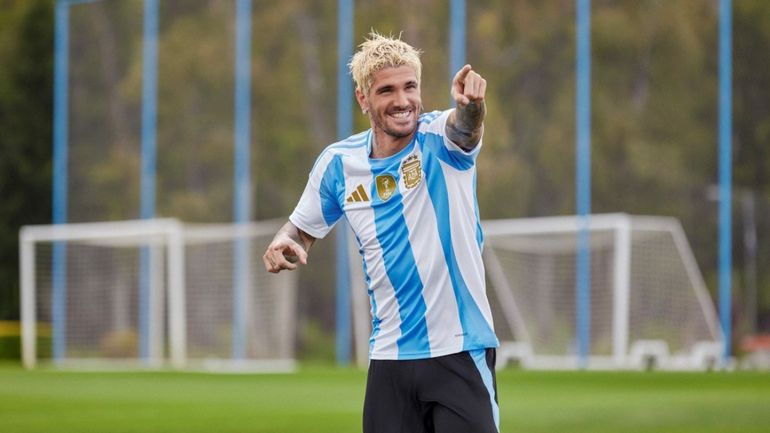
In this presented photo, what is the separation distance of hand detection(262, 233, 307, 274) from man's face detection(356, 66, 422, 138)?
52 cm

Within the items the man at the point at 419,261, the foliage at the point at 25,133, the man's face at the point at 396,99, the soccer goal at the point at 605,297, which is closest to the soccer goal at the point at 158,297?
the soccer goal at the point at 605,297

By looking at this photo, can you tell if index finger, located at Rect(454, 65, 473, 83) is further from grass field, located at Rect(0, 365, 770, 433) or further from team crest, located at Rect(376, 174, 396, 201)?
grass field, located at Rect(0, 365, 770, 433)

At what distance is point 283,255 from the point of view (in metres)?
4.80

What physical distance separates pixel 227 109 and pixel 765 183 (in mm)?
10805

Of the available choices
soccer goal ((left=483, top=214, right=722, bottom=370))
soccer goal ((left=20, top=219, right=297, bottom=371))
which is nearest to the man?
soccer goal ((left=483, top=214, right=722, bottom=370))

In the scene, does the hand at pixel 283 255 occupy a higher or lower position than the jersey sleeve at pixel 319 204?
lower

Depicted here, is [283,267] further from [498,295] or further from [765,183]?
[765,183]

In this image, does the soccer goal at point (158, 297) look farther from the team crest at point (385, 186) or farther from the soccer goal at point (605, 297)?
the team crest at point (385, 186)

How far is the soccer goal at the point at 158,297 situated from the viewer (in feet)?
79.2

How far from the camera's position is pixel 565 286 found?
21766 millimetres

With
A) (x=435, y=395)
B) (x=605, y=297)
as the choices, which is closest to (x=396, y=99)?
(x=435, y=395)

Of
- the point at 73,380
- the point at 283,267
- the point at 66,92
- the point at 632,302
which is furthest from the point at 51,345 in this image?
the point at 283,267

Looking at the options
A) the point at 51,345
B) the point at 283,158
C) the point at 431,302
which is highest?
the point at 283,158

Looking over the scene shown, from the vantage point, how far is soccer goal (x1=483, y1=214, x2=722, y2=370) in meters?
20.6
